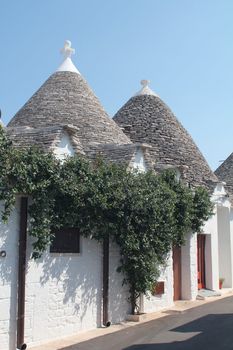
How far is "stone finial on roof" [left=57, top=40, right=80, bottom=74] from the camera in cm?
1838

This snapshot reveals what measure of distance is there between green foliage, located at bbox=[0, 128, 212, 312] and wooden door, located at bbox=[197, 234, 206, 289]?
14.0ft

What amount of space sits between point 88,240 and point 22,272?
7.47 ft

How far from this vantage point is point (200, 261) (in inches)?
731

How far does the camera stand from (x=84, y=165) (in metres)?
10.6

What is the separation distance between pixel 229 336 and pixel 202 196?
687 cm

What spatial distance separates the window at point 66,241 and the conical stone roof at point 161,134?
25.1 feet

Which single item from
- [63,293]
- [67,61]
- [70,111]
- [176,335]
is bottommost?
[176,335]

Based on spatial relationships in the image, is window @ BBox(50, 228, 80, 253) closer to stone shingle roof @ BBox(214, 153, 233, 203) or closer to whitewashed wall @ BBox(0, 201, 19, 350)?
whitewashed wall @ BBox(0, 201, 19, 350)

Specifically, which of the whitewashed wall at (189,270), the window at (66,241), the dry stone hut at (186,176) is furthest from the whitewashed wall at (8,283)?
the whitewashed wall at (189,270)

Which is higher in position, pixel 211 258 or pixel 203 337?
pixel 211 258

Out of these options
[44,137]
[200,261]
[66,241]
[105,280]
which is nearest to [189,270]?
[200,261]

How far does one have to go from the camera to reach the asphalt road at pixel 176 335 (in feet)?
30.5

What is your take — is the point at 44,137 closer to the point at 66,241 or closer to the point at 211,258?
the point at 66,241

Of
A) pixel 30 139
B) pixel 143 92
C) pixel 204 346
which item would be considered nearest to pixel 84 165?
pixel 30 139
